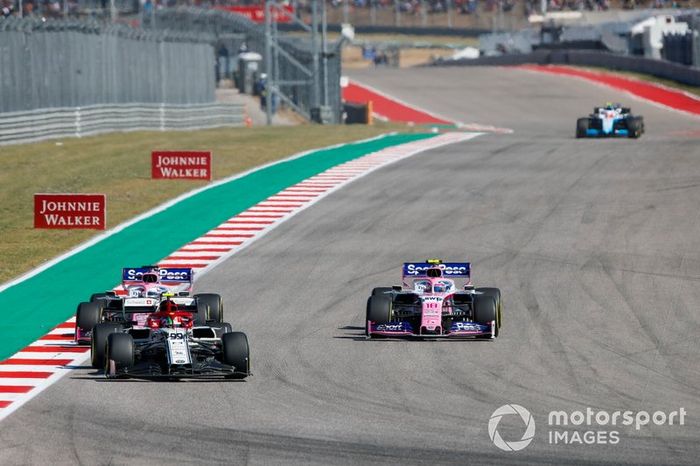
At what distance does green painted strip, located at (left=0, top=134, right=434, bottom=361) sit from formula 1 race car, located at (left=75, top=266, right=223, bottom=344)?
117cm

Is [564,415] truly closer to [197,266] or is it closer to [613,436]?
[613,436]

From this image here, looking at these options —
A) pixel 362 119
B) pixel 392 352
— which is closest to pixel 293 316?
pixel 392 352

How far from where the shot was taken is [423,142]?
2119 inches

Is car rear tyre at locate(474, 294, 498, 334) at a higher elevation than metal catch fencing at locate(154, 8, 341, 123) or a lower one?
lower

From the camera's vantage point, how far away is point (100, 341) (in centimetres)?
1986

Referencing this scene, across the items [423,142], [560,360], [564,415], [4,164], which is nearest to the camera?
[564,415]

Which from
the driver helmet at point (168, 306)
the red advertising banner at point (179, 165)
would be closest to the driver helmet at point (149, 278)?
the driver helmet at point (168, 306)

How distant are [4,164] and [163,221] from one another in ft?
40.1

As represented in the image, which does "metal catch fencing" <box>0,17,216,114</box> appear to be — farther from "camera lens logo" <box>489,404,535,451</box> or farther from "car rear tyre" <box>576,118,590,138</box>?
"camera lens logo" <box>489,404,535,451</box>

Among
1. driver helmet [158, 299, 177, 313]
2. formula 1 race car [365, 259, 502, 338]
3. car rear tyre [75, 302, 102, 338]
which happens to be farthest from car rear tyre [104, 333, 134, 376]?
formula 1 race car [365, 259, 502, 338]

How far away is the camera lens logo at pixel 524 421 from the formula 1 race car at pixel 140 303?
217 inches

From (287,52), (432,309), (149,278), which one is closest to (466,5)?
(287,52)

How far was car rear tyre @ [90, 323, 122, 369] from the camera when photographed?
19859 mm

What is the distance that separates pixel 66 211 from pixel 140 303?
11912mm
